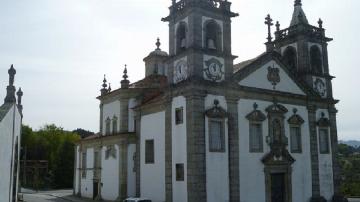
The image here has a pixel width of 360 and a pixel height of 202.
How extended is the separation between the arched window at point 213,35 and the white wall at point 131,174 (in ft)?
33.2

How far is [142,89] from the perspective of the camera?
32.9 metres

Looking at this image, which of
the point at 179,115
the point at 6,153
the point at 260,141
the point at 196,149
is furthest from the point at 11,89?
the point at 260,141

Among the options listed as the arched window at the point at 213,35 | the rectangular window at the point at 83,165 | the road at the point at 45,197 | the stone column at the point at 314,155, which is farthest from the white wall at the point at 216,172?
the road at the point at 45,197

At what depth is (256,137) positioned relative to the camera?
26625mm

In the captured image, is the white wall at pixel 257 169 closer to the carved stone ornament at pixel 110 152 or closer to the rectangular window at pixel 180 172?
the rectangular window at pixel 180 172

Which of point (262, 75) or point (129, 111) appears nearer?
point (262, 75)

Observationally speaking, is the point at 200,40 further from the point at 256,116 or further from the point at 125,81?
the point at 125,81

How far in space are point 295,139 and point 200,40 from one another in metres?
9.73

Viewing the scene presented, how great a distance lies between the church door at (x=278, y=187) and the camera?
88.5 ft

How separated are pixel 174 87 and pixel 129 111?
841 cm

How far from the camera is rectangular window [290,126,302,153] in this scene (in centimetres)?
2856

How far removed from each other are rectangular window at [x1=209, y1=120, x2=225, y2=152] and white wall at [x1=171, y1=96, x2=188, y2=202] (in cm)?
147

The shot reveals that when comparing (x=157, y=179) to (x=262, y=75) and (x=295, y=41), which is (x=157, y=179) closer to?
(x=262, y=75)

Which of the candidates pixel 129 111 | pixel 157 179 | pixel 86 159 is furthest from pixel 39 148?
pixel 157 179
